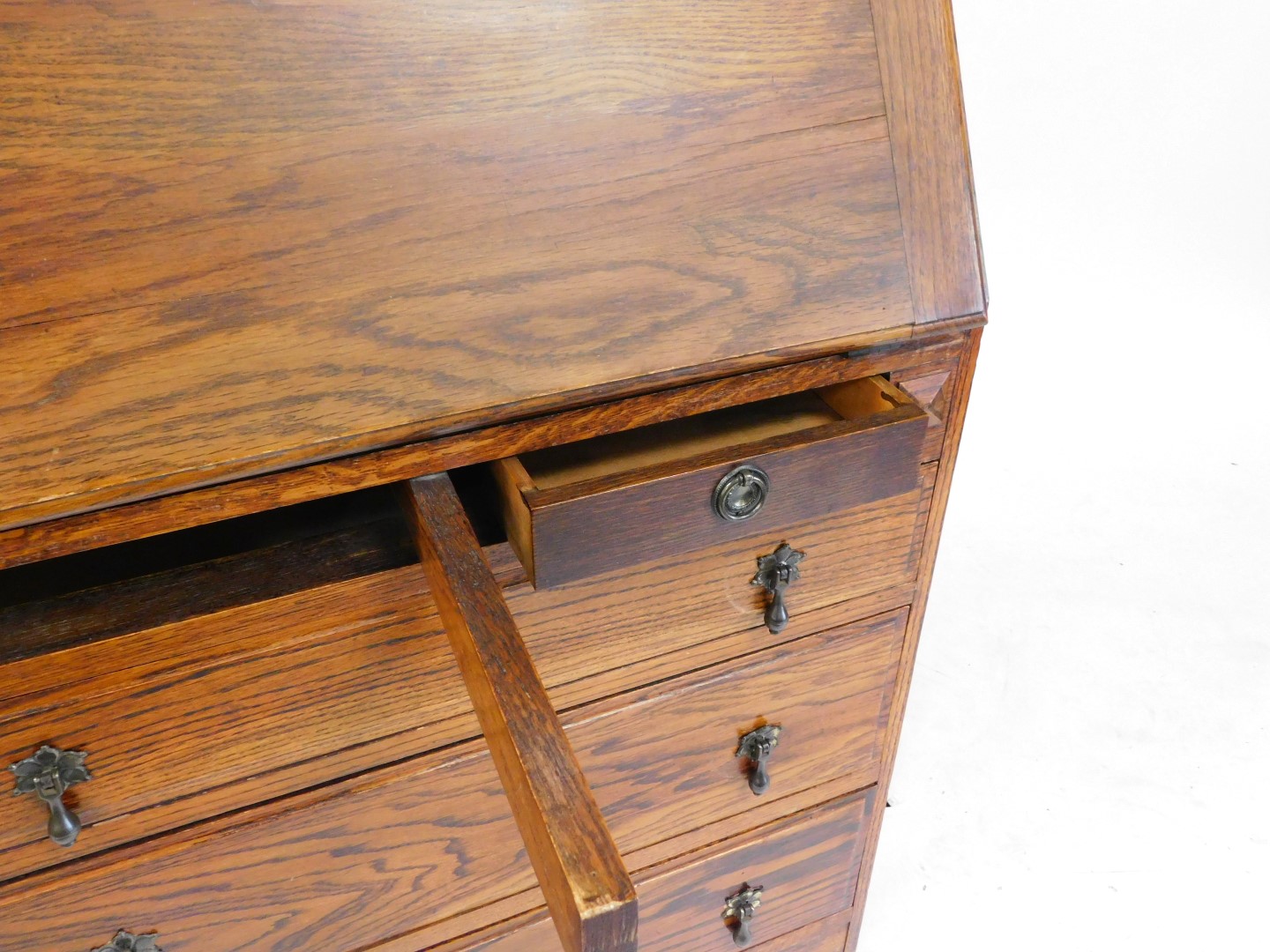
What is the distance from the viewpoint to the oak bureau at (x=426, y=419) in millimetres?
796

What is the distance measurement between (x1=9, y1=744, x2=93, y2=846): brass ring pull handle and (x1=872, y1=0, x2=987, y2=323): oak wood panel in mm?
791

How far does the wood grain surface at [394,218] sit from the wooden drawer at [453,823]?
332 mm

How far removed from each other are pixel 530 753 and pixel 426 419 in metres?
0.30

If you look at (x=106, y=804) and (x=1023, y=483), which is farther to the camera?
(x=1023, y=483)

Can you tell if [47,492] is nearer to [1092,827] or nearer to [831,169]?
[831,169]

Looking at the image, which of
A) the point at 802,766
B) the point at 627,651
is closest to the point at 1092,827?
the point at 802,766

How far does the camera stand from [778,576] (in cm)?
108

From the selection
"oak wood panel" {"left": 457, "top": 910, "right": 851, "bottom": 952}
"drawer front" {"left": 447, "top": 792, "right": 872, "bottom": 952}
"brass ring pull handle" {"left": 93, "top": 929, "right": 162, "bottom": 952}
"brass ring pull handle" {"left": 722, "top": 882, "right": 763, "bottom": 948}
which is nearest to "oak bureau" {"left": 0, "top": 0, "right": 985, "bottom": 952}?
"brass ring pull handle" {"left": 93, "top": 929, "right": 162, "bottom": 952}

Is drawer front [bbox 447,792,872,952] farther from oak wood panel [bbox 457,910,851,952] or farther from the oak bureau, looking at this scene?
the oak bureau

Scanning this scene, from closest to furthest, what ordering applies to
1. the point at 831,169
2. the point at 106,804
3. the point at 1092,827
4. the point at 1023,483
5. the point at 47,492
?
the point at 47,492
the point at 106,804
the point at 831,169
the point at 1092,827
the point at 1023,483

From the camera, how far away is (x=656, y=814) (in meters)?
1.21

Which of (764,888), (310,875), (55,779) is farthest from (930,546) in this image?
(55,779)

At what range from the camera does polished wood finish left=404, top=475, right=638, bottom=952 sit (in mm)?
625

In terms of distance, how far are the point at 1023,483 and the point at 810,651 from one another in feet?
4.94
